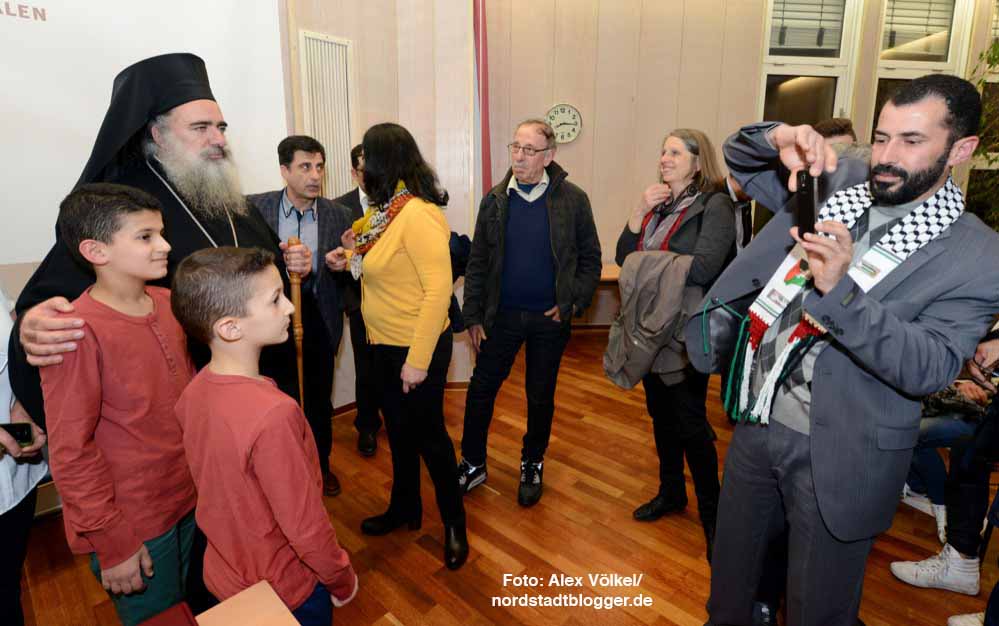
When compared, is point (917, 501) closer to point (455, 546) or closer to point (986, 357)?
point (986, 357)

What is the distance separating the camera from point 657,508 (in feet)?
8.73

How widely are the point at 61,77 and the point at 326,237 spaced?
1.24 m

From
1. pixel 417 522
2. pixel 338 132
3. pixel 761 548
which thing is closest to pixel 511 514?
pixel 417 522

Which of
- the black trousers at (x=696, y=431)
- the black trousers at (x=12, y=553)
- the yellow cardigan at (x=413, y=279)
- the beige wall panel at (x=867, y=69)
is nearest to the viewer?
the black trousers at (x=12, y=553)

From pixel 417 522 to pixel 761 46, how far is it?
5.44 metres

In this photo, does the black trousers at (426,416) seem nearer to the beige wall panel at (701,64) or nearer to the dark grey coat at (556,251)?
the dark grey coat at (556,251)

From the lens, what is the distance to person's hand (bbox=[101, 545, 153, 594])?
1.31 meters

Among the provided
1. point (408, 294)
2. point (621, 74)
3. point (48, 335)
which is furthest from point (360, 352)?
point (621, 74)

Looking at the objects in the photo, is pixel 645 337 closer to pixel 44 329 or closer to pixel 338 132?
pixel 44 329

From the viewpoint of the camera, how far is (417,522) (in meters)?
2.53

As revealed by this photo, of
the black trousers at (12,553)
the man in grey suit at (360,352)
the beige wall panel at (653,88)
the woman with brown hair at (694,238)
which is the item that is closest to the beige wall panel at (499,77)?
the beige wall panel at (653,88)

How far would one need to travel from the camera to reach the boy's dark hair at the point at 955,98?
1.23m

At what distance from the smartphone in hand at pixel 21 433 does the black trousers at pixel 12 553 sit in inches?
6.6

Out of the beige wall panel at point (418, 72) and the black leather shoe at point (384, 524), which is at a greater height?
the beige wall panel at point (418, 72)
